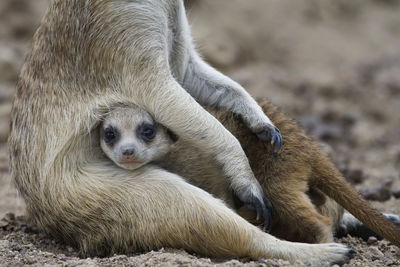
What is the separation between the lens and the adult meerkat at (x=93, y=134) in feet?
15.6

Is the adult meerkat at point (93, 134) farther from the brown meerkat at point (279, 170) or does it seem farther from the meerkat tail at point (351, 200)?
the meerkat tail at point (351, 200)

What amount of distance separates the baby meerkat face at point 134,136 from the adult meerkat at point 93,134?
0.26 ft

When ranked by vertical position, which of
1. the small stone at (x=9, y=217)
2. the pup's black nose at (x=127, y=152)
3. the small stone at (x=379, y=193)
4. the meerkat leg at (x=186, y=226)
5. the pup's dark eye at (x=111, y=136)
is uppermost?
the small stone at (x=379, y=193)

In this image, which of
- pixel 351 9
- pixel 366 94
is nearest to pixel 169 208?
pixel 366 94

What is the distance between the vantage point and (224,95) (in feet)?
19.0

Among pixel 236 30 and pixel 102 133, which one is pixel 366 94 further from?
pixel 102 133

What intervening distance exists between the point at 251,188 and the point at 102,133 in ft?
3.87

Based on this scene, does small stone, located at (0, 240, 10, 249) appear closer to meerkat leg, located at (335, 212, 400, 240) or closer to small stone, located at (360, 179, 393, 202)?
meerkat leg, located at (335, 212, 400, 240)

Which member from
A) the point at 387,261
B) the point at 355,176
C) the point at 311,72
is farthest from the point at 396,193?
the point at 311,72

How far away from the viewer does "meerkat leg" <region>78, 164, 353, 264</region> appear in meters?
4.62

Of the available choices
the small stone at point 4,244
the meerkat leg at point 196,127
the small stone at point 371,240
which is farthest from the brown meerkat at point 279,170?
the small stone at point 4,244

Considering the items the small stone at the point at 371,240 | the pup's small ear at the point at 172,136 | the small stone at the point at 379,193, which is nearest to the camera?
the pup's small ear at the point at 172,136

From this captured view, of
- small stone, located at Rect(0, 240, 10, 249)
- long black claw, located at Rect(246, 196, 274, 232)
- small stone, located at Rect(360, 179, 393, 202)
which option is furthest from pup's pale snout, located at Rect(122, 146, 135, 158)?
small stone, located at Rect(360, 179, 393, 202)

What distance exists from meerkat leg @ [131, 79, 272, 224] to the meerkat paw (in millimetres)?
223
